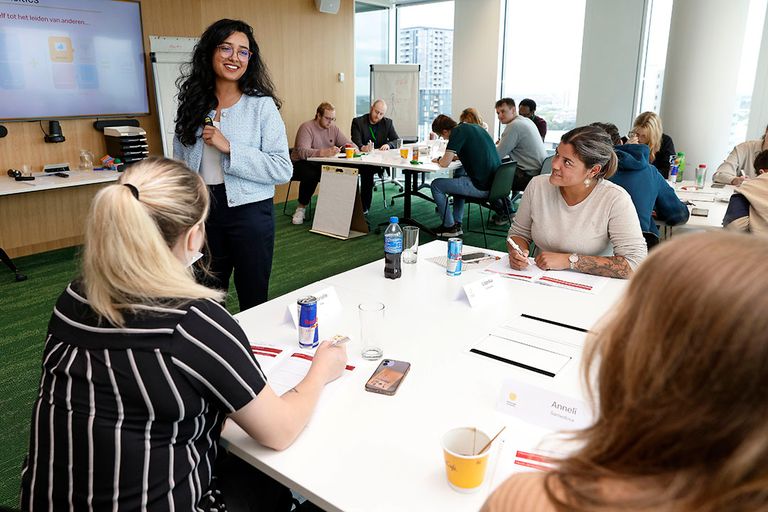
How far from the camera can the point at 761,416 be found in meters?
0.55

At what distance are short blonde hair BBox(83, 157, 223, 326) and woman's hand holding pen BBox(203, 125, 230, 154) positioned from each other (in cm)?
115

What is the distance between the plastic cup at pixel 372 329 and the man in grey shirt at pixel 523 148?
15.1 ft

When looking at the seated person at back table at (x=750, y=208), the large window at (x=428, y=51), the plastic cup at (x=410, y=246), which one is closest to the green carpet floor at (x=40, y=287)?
the plastic cup at (x=410, y=246)

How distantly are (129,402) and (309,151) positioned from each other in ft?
17.4

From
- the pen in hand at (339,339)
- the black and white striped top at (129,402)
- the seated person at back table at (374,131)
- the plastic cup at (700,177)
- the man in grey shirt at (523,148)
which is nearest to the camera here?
the black and white striped top at (129,402)

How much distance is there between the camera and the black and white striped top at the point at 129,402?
1000mm

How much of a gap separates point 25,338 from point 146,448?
2.84 meters

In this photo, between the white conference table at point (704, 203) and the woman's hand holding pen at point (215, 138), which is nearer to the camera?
the woman's hand holding pen at point (215, 138)

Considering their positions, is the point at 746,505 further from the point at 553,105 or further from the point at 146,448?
the point at 553,105

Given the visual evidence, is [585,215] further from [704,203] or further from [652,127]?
[652,127]

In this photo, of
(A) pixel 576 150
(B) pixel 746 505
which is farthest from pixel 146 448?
(A) pixel 576 150

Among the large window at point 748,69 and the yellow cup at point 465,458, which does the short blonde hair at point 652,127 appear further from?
the yellow cup at point 465,458

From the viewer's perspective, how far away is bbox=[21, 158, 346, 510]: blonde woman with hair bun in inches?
39.4

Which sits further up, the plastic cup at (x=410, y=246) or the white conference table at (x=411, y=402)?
the plastic cup at (x=410, y=246)
